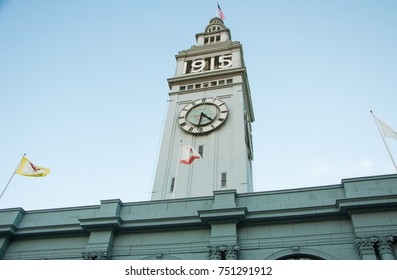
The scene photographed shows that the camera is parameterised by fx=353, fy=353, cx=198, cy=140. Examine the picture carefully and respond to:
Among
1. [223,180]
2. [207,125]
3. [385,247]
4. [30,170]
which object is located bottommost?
[385,247]

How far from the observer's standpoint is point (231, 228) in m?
20.3

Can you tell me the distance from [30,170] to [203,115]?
57.5 feet

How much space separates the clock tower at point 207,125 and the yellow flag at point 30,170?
941 centimetres

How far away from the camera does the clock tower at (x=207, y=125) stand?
31688 mm

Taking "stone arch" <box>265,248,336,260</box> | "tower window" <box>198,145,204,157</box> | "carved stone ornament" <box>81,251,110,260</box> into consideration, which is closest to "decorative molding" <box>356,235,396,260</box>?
"stone arch" <box>265,248,336,260</box>

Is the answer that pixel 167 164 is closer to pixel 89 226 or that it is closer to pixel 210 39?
pixel 89 226

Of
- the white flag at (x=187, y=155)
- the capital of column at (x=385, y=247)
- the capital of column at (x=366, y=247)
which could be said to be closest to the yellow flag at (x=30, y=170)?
the white flag at (x=187, y=155)

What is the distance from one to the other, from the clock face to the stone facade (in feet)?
46.1

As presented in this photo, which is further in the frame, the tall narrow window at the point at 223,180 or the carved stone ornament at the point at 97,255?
the tall narrow window at the point at 223,180

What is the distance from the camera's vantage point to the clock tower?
3169 centimetres

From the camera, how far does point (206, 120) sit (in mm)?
36469

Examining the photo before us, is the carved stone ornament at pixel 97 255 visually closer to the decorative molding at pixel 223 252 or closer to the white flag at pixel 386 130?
the decorative molding at pixel 223 252

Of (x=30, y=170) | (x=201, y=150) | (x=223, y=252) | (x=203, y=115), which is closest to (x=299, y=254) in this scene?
(x=223, y=252)

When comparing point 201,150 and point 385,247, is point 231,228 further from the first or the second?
point 201,150
